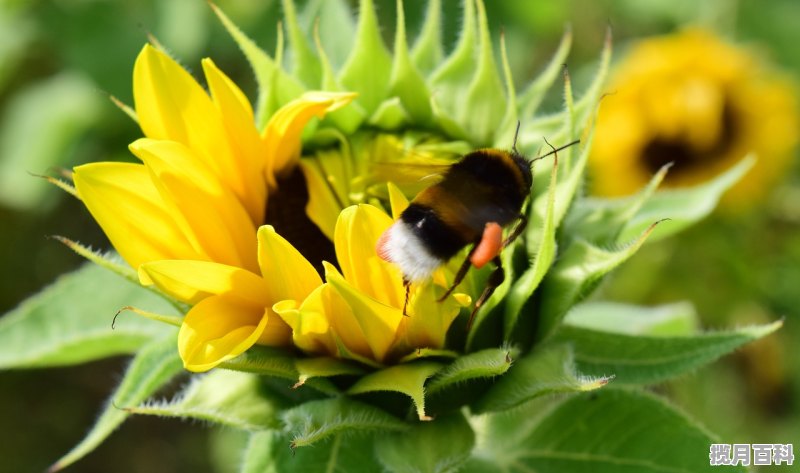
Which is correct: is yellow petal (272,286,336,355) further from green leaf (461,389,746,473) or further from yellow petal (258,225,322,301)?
green leaf (461,389,746,473)

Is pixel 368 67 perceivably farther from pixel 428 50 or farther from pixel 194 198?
pixel 194 198

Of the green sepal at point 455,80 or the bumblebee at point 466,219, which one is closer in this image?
the bumblebee at point 466,219

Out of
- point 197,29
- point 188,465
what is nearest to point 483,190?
point 197,29

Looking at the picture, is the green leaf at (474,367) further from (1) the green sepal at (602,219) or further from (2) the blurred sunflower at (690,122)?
(2) the blurred sunflower at (690,122)

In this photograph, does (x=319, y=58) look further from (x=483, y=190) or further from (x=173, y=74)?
(x=483, y=190)

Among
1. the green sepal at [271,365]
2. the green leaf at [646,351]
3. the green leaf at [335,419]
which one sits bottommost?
the green leaf at [646,351]

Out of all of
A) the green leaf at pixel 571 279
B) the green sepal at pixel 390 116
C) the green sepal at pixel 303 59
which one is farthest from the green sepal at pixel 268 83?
the green leaf at pixel 571 279
